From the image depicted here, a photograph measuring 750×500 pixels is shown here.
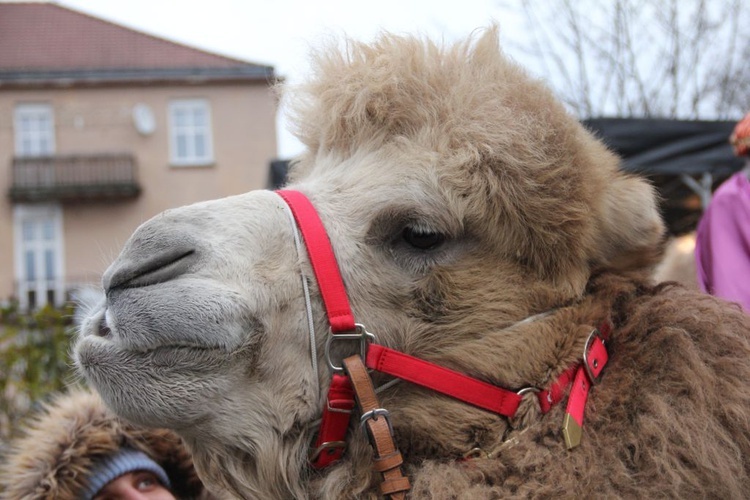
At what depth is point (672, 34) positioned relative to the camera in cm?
1522

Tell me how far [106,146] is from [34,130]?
2826mm

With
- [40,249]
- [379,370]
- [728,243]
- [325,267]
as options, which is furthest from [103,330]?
[40,249]

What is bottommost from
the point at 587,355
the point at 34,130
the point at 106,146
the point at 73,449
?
the point at 106,146

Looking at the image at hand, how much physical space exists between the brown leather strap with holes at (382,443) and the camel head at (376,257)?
12 centimetres

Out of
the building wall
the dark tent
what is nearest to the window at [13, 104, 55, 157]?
the building wall

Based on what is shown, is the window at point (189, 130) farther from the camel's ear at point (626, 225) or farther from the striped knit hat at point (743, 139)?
the camel's ear at point (626, 225)

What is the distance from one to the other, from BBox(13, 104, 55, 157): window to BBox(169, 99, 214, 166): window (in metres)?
4.25

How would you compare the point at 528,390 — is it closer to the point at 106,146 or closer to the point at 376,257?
the point at 376,257

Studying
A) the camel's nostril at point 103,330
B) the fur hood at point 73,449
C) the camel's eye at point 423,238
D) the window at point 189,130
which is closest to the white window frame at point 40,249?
the window at point 189,130

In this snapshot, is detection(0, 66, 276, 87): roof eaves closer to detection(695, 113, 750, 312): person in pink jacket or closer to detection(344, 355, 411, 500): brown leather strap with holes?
detection(695, 113, 750, 312): person in pink jacket

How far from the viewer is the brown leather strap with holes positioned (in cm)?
181

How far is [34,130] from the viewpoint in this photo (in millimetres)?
26438

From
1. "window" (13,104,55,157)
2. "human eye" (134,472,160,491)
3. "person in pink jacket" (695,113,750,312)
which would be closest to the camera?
"person in pink jacket" (695,113,750,312)

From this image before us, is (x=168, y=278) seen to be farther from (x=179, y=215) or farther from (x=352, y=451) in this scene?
(x=352, y=451)
